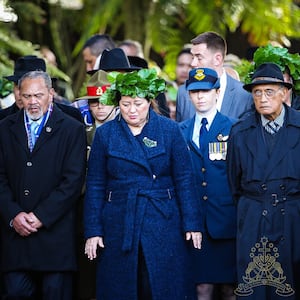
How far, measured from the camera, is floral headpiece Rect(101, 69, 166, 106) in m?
6.96

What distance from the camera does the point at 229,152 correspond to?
283 inches

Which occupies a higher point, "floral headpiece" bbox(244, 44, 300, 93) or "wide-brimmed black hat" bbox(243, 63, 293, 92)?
"floral headpiece" bbox(244, 44, 300, 93)

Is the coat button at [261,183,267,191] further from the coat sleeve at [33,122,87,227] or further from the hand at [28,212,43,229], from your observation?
the hand at [28,212,43,229]

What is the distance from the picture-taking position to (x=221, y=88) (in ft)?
26.8

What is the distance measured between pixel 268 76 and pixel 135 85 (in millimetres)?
962

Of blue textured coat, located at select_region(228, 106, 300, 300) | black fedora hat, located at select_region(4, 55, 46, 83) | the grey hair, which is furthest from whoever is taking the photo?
black fedora hat, located at select_region(4, 55, 46, 83)

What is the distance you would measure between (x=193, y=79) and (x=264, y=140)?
956mm

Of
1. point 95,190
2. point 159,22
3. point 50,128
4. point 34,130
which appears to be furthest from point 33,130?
point 159,22

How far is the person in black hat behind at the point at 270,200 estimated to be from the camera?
6.84 meters

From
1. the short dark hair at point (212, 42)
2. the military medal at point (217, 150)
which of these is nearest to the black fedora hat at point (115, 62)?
the short dark hair at point (212, 42)

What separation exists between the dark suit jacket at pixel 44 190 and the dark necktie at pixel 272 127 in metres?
1.45

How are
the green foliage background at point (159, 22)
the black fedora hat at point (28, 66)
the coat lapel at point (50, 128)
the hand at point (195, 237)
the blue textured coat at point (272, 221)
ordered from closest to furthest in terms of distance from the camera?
the blue textured coat at point (272, 221) → the hand at point (195, 237) → the coat lapel at point (50, 128) → the black fedora hat at point (28, 66) → the green foliage background at point (159, 22)

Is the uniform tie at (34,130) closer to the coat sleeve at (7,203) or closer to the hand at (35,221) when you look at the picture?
the coat sleeve at (7,203)

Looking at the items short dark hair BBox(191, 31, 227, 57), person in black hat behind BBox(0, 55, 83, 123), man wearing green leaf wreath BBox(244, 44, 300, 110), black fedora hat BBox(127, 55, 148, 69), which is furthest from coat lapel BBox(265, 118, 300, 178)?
black fedora hat BBox(127, 55, 148, 69)
